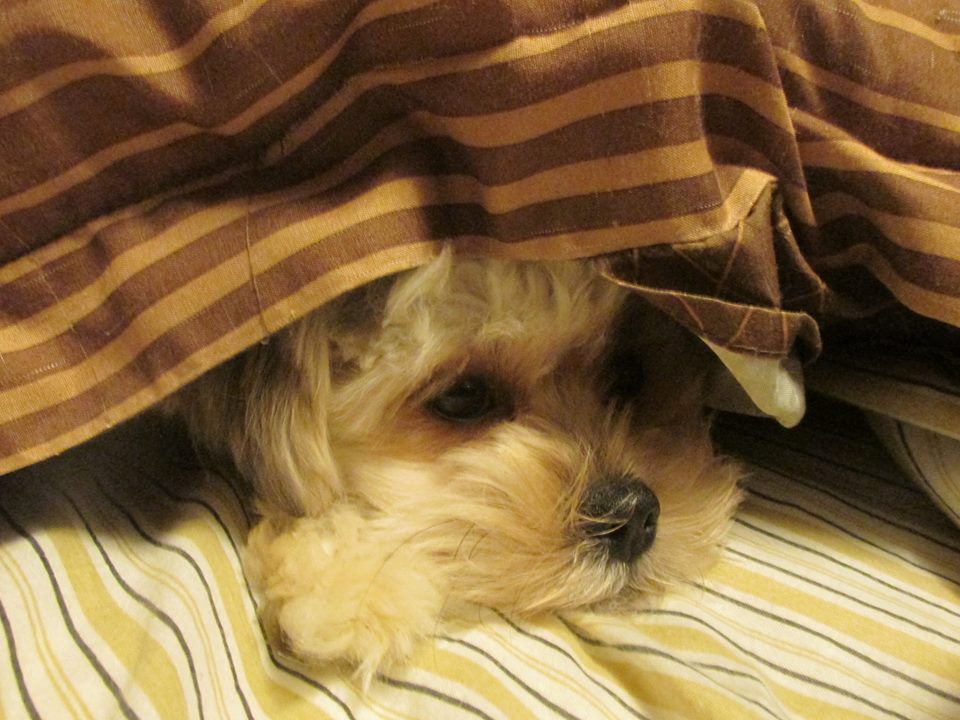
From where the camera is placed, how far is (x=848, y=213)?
78cm

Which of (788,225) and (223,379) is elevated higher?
(788,225)

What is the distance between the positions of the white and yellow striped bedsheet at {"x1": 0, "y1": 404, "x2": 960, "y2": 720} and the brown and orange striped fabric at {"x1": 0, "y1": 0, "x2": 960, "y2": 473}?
0.45 ft

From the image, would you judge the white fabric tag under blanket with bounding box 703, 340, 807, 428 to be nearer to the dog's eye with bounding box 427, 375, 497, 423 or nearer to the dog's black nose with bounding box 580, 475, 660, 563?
the dog's black nose with bounding box 580, 475, 660, 563

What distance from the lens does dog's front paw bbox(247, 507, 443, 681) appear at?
0.73 meters

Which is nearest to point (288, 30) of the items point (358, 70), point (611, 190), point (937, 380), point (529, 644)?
point (358, 70)

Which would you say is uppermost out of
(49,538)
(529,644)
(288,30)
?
(288,30)

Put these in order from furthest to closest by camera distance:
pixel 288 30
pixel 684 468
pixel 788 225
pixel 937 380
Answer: pixel 684 468, pixel 937 380, pixel 788 225, pixel 288 30

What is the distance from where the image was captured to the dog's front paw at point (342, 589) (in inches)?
28.7

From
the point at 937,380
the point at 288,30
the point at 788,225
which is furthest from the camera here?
the point at 937,380

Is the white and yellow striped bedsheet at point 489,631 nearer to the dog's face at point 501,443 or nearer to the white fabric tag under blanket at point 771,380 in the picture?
the dog's face at point 501,443

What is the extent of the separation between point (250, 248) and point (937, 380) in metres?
0.70

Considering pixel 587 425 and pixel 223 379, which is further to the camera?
pixel 587 425

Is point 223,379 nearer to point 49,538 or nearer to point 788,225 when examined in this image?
point 49,538

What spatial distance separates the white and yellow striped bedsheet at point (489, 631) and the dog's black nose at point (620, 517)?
8 cm
